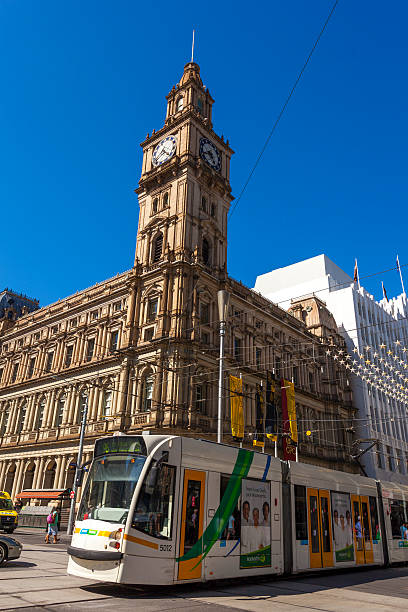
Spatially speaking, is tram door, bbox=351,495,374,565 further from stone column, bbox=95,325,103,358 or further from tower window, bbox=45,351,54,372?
tower window, bbox=45,351,54,372

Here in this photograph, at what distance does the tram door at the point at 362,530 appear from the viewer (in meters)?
18.2

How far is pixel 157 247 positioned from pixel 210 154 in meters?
12.2

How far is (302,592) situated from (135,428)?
972 inches

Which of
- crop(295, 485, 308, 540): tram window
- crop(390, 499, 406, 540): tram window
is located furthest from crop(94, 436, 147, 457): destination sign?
crop(390, 499, 406, 540): tram window

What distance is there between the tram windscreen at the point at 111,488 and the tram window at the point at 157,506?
0.91ft

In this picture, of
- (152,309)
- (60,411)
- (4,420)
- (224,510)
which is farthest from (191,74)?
(224,510)

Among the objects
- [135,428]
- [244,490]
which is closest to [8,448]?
[135,428]

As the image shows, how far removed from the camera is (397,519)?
853 inches

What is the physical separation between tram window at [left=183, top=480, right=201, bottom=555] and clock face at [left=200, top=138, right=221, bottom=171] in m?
39.7

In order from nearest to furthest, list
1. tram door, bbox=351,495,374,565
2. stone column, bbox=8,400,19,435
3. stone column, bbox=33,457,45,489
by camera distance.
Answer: tram door, bbox=351,495,374,565, stone column, bbox=33,457,45,489, stone column, bbox=8,400,19,435

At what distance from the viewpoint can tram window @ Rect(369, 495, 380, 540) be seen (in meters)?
19.5

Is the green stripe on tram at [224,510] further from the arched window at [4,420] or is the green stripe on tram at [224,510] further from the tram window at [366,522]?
the arched window at [4,420]

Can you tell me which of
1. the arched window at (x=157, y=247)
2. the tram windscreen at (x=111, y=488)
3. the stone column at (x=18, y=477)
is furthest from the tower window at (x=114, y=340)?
the tram windscreen at (x=111, y=488)

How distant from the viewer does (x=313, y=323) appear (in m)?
59.8
